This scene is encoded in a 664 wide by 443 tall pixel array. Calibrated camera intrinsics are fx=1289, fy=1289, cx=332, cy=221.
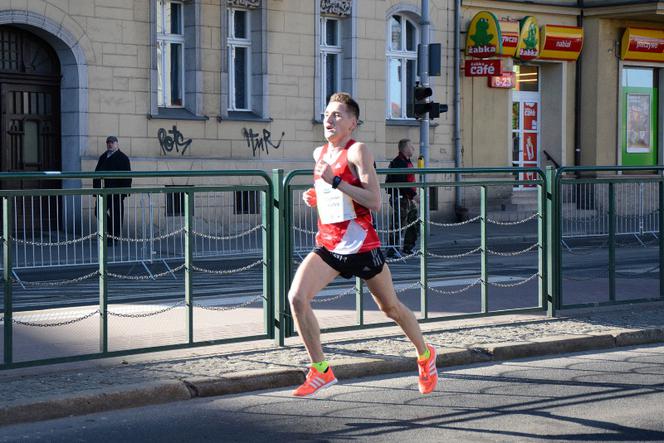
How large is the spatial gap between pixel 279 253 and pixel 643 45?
79.0 feet

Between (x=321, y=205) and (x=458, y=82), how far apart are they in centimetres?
2097

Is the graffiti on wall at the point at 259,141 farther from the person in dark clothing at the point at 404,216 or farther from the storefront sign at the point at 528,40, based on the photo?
the person in dark clothing at the point at 404,216

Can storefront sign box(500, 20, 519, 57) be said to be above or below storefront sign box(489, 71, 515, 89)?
above

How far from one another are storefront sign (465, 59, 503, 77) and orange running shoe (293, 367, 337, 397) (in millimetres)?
21072

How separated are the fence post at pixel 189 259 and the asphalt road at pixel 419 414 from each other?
4.27 ft

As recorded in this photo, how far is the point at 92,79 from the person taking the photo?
22453 millimetres

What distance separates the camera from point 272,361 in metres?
9.03

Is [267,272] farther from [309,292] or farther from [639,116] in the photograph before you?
[639,116]

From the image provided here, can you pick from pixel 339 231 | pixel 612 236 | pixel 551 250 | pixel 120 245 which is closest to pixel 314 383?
pixel 339 231

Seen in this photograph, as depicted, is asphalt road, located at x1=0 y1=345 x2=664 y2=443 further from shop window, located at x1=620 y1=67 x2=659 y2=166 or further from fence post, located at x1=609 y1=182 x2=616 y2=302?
shop window, located at x1=620 y1=67 x2=659 y2=166

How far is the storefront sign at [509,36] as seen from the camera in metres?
28.7

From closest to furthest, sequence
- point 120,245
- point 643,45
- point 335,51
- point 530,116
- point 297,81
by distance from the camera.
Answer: point 120,245 → point 297,81 → point 335,51 → point 530,116 → point 643,45

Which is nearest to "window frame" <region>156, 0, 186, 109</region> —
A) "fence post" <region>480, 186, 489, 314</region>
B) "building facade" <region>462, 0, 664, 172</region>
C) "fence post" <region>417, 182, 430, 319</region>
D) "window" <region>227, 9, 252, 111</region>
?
"window" <region>227, 9, 252, 111</region>

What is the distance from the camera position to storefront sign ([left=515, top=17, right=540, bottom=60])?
29.1m
